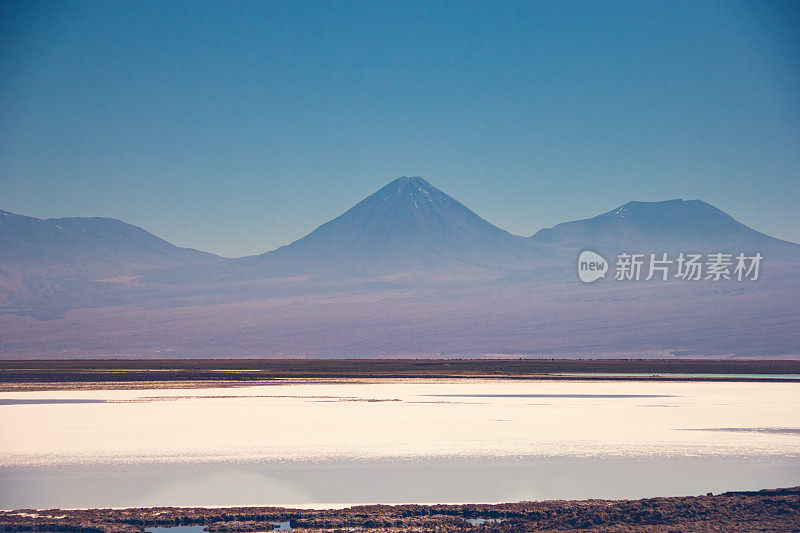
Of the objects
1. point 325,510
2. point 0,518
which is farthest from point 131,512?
point 325,510

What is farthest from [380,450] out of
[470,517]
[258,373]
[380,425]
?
[258,373]

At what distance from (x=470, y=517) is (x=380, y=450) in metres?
8.14

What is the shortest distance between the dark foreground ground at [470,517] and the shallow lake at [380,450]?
0.98m

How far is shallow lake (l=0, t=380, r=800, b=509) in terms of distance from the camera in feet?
59.7

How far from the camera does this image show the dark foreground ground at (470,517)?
15055mm

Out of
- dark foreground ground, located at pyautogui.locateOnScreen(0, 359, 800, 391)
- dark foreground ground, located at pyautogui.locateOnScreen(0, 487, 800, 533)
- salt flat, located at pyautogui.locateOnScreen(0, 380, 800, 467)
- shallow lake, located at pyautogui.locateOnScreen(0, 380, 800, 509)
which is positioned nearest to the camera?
dark foreground ground, located at pyautogui.locateOnScreen(0, 487, 800, 533)

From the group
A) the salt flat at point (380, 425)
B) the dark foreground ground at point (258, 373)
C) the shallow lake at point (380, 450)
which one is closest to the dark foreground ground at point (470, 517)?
the shallow lake at point (380, 450)

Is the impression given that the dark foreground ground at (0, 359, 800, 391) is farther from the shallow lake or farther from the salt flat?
the shallow lake

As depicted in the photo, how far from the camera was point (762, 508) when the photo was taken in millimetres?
16141

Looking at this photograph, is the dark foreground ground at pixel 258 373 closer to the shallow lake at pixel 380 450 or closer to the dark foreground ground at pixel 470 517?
the shallow lake at pixel 380 450

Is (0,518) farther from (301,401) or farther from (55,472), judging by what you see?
(301,401)

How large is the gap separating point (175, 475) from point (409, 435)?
8632mm

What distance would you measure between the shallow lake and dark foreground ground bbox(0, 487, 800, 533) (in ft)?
3.20

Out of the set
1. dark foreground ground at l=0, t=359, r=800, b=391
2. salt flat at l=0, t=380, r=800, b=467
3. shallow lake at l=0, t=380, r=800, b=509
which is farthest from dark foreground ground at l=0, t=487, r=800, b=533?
dark foreground ground at l=0, t=359, r=800, b=391
